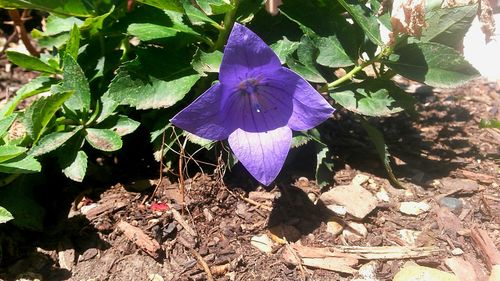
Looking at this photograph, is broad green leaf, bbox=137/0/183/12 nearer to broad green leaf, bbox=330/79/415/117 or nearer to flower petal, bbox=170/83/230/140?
flower petal, bbox=170/83/230/140

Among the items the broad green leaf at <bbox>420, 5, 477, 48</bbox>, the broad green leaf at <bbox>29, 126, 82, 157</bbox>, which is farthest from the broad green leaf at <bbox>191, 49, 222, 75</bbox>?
the broad green leaf at <bbox>420, 5, 477, 48</bbox>

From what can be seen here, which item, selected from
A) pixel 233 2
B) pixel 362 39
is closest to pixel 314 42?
pixel 362 39

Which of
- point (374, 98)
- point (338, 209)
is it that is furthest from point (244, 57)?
point (338, 209)

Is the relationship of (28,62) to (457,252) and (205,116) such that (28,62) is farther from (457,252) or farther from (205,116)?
(457,252)

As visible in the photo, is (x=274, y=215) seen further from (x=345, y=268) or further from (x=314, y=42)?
(x=314, y=42)

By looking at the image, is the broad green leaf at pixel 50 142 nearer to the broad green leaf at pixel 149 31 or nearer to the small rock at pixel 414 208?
the broad green leaf at pixel 149 31

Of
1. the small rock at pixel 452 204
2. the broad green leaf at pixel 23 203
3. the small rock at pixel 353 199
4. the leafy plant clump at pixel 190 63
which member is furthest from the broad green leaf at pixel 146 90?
the small rock at pixel 452 204
